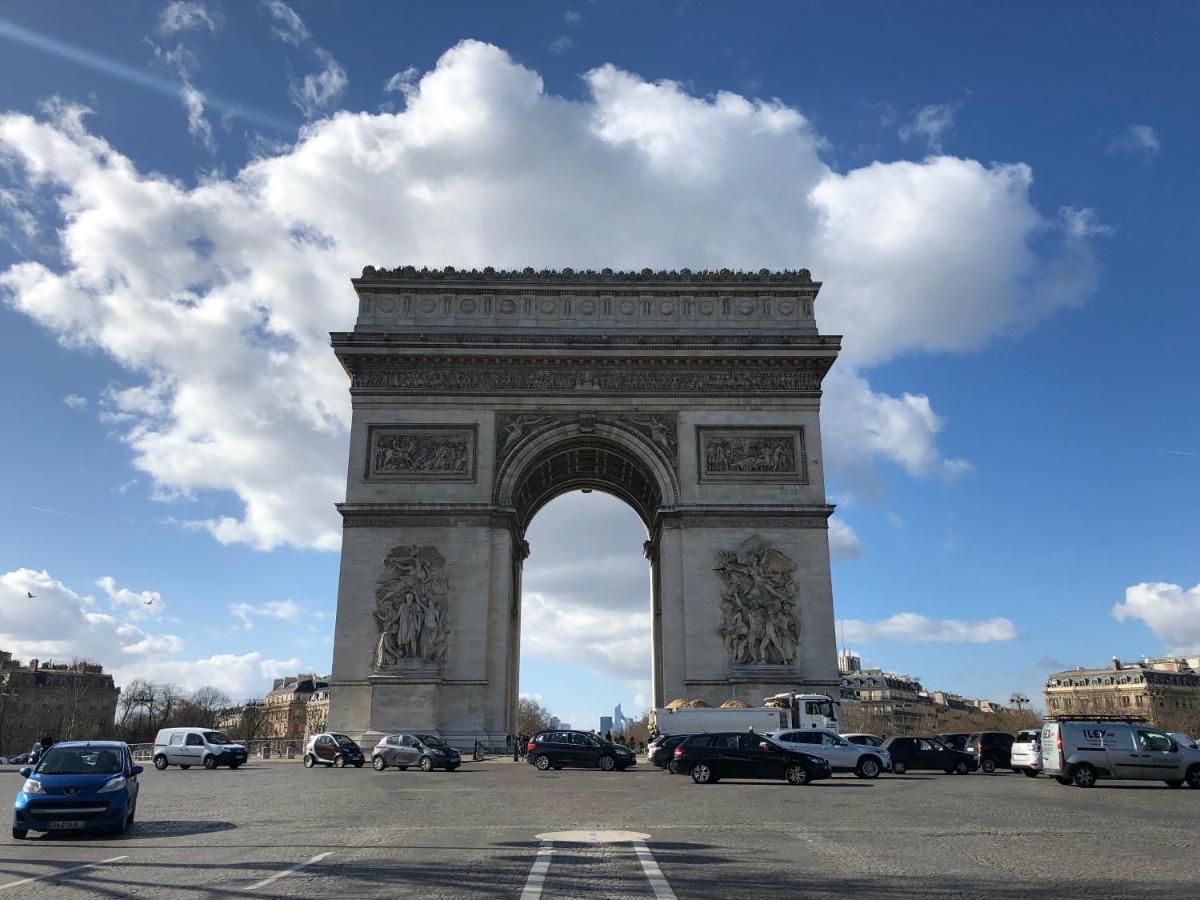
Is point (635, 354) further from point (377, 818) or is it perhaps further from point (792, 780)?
point (377, 818)

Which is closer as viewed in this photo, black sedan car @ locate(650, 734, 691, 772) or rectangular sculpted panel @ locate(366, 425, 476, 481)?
black sedan car @ locate(650, 734, 691, 772)

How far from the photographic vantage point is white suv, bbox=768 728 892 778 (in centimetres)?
2527

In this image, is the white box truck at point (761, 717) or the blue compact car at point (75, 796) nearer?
the blue compact car at point (75, 796)

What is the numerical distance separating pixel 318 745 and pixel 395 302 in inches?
670

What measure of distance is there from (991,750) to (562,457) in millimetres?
19466

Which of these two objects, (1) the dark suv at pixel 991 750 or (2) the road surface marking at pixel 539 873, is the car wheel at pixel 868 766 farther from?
(2) the road surface marking at pixel 539 873

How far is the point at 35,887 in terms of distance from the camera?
8789 mm

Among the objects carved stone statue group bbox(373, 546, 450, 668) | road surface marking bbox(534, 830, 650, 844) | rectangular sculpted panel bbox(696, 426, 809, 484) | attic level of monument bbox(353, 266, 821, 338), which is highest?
attic level of monument bbox(353, 266, 821, 338)

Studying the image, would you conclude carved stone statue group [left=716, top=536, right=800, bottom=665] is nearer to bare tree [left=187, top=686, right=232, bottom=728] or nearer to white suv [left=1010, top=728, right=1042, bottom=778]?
white suv [left=1010, top=728, right=1042, bottom=778]

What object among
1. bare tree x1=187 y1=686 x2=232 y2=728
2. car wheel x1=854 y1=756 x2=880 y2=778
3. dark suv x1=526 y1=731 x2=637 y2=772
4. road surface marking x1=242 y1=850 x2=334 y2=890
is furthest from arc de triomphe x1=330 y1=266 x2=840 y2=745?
bare tree x1=187 y1=686 x2=232 y2=728

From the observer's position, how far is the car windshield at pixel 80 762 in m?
13.3

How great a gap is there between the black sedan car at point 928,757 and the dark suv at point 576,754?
8.09 meters

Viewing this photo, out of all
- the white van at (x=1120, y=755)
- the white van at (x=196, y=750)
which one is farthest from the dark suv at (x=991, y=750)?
the white van at (x=196, y=750)

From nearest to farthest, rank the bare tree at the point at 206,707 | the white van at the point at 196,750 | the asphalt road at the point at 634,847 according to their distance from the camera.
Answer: the asphalt road at the point at 634,847 → the white van at the point at 196,750 → the bare tree at the point at 206,707
